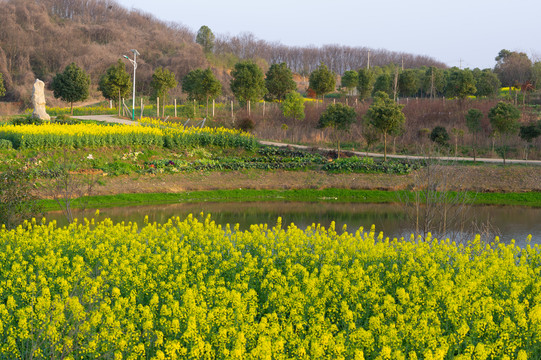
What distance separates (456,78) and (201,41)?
5598 centimetres

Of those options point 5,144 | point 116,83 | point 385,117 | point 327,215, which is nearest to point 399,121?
point 385,117

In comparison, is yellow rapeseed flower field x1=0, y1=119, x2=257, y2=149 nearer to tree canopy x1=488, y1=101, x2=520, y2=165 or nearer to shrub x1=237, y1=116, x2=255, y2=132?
shrub x1=237, y1=116, x2=255, y2=132

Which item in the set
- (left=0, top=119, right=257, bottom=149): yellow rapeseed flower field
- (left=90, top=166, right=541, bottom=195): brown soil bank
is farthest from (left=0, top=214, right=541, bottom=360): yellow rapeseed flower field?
(left=0, top=119, right=257, bottom=149): yellow rapeseed flower field

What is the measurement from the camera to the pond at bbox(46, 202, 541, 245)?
18.8 m

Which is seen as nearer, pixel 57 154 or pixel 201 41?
pixel 57 154

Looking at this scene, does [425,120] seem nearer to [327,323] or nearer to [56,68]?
[327,323]

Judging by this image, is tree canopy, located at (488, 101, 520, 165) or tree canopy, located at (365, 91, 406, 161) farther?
tree canopy, located at (488, 101, 520, 165)

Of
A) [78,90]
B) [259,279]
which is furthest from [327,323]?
[78,90]

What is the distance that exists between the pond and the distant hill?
47.9 meters

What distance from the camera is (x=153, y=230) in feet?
37.3

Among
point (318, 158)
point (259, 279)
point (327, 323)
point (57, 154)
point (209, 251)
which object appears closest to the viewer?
point (327, 323)

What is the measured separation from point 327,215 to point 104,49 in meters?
74.7

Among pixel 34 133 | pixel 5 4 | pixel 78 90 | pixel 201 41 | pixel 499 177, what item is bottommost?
pixel 499 177

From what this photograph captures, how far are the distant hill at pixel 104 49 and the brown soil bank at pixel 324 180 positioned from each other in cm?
4371
